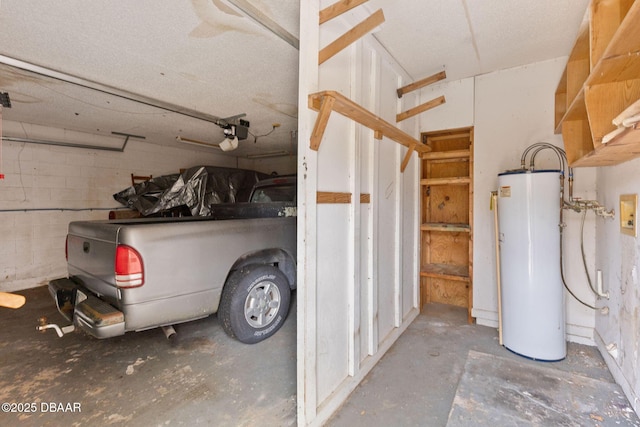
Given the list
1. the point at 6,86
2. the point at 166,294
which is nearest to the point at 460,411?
the point at 166,294

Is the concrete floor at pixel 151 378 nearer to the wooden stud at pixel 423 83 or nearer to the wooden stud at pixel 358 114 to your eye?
the wooden stud at pixel 358 114

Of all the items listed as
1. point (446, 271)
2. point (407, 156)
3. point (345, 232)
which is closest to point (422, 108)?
point (407, 156)

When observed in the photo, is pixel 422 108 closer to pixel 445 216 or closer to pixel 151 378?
pixel 445 216

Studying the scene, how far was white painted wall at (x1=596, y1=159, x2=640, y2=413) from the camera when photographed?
1734 mm

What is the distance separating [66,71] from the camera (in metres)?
2.65

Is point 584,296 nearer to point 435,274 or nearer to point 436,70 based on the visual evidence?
point 435,274

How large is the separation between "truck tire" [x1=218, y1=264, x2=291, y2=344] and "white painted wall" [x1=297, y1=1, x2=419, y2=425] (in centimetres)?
99

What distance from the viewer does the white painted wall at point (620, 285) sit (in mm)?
1734

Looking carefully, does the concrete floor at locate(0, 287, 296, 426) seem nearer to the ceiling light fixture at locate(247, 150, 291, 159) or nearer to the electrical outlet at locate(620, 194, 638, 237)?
the electrical outlet at locate(620, 194, 638, 237)

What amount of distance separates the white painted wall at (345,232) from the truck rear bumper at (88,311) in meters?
1.32

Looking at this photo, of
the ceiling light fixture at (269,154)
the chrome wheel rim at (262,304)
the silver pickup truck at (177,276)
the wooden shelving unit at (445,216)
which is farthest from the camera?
the ceiling light fixture at (269,154)

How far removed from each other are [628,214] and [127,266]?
3.24m

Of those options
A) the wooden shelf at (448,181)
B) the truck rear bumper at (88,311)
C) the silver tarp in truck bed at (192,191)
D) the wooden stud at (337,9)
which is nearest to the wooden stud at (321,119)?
the wooden stud at (337,9)

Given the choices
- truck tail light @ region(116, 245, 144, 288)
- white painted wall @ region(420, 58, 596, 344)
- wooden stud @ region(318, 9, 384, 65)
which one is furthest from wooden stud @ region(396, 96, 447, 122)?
truck tail light @ region(116, 245, 144, 288)
